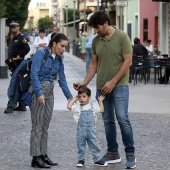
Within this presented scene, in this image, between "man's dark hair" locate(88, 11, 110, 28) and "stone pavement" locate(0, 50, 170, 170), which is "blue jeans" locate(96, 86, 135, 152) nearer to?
"stone pavement" locate(0, 50, 170, 170)

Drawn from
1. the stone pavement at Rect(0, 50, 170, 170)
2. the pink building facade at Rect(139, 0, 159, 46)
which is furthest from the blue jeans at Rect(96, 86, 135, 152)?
the pink building facade at Rect(139, 0, 159, 46)

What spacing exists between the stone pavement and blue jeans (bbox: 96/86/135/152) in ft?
1.02

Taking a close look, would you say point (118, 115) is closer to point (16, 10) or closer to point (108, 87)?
point (108, 87)

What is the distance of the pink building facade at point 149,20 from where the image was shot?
1550 inches

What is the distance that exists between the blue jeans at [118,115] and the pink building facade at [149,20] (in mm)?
29700

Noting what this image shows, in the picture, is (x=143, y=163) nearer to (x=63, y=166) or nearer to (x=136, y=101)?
(x=63, y=166)

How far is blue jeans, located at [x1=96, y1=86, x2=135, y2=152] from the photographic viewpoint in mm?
8953

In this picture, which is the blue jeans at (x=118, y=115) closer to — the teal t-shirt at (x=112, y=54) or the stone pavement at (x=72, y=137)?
the teal t-shirt at (x=112, y=54)

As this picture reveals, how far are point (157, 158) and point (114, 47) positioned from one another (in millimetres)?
1791

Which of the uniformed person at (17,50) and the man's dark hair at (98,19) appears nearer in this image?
the man's dark hair at (98,19)

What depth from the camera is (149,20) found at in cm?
4056

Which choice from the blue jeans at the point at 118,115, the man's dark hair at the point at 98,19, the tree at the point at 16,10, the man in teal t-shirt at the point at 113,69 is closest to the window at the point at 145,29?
the tree at the point at 16,10

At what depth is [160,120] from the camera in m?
13.8

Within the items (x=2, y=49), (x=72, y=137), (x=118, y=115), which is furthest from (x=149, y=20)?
(x=118, y=115)
